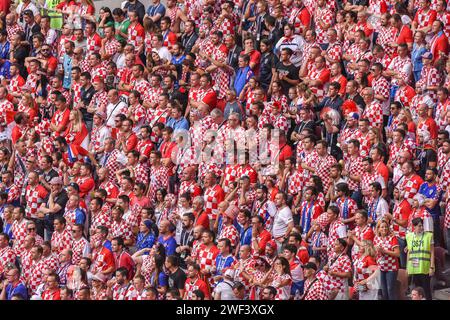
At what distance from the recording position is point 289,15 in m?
25.8

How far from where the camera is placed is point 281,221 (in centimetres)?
2178

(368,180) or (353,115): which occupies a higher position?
(353,115)

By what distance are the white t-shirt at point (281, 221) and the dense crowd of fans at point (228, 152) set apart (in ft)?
0.07

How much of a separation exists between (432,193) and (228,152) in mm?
3533

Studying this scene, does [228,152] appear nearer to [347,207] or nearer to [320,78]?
[320,78]

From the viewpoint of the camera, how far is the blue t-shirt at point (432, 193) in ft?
69.5

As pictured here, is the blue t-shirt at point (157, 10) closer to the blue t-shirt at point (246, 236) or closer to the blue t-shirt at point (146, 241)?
the blue t-shirt at point (146, 241)

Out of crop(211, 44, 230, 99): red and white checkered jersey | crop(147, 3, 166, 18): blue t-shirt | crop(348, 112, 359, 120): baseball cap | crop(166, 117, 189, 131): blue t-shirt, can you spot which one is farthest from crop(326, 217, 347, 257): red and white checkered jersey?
crop(147, 3, 166, 18): blue t-shirt

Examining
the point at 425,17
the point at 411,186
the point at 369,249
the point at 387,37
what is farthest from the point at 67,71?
the point at 369,249

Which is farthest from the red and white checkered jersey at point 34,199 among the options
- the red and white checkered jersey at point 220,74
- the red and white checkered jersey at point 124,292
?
the red and white checkered jersey at point 220,74
